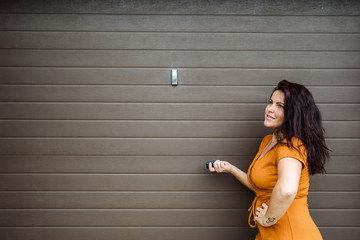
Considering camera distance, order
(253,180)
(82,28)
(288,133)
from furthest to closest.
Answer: (82,28)
(253,180)
(288,133)

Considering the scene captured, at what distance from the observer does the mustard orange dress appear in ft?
4.90

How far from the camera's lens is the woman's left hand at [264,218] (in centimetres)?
152

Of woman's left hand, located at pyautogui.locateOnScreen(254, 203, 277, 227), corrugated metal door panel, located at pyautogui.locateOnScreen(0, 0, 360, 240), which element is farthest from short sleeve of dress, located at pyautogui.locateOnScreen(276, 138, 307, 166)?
corrugated metal door panel, located at pyautogui.locateOnScreen(0, 0, 360, 240)

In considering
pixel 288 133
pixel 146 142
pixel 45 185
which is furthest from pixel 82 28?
pixel 288 133

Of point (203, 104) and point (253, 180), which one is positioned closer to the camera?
point (253, 180)

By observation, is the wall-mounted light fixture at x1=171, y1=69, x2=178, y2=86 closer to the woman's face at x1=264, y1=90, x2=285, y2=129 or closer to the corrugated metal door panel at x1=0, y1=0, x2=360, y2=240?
the corrugated metal door panel at x1=0, y1=0, x2=360, y2=240

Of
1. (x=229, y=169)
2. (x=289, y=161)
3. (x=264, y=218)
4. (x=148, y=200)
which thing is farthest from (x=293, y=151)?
(x=148, y=200)

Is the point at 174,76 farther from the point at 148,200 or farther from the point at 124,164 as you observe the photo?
the point at 148,200

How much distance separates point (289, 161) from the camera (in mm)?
1423

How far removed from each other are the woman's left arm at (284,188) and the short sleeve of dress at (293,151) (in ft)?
0.08

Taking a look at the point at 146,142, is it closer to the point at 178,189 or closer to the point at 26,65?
the point at 178,189

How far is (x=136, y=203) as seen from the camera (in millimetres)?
2188

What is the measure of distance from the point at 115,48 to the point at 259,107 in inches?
54.2

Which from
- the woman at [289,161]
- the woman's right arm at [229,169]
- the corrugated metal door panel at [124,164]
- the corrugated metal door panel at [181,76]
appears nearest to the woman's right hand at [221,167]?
the woman's right arm at [229,169]
